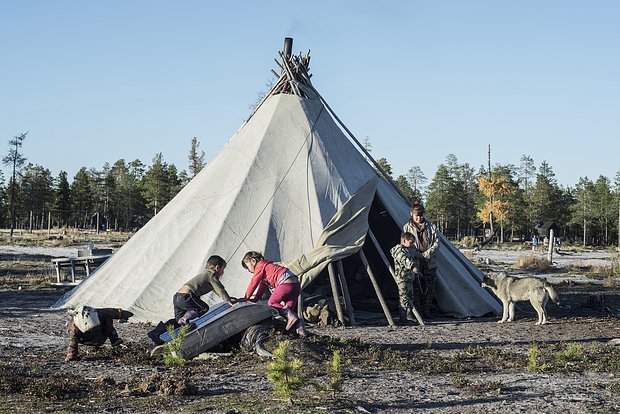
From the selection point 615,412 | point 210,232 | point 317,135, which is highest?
point 317,135

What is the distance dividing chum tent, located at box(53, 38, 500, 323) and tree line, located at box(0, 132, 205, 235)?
5491cm

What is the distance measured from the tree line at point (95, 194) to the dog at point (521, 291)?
58565 mm

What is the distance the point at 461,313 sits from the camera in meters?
13.6

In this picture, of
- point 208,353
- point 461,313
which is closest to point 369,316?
point 461,313

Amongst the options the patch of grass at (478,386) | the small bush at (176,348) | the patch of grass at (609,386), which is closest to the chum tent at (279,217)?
the small bush at (176,348)

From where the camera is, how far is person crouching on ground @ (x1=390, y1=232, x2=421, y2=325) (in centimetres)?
1251

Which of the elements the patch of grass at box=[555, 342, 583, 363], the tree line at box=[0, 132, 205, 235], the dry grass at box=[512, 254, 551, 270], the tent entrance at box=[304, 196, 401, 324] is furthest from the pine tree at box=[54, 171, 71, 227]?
the patch of grass at box=[555, 342, 583, 363]

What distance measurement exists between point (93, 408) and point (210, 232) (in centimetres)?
667

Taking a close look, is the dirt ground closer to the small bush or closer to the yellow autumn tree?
the small bush

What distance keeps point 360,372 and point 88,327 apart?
3.23m

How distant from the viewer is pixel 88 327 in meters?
9.27

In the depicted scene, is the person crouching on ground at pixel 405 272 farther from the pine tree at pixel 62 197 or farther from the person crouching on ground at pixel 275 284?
the pine tree at pixel 62 197

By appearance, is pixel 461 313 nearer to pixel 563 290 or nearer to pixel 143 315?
pixel 143 315

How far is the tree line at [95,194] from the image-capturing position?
243 ft
